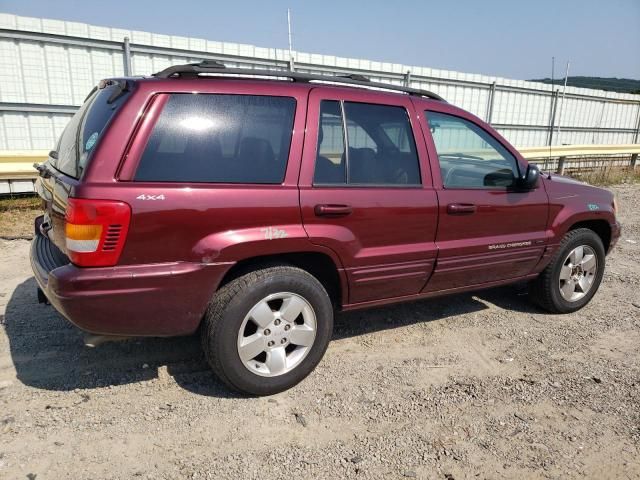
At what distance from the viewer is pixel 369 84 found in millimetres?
3439

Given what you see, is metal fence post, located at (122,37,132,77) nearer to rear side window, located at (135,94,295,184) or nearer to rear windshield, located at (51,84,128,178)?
rear windshield, located at (51,84,128,178)

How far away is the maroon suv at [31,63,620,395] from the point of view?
248 cm

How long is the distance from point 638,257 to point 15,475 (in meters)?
6.87

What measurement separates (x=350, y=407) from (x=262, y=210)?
1.28 metres

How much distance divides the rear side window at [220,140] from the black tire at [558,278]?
2.71 meters

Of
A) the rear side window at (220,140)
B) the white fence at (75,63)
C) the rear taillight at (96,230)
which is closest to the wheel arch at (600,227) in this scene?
the rear side window at (220,140)

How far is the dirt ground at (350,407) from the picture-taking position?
2402mm

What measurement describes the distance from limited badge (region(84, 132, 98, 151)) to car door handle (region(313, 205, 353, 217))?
1262mm

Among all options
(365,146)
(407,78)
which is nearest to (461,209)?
(365,146)

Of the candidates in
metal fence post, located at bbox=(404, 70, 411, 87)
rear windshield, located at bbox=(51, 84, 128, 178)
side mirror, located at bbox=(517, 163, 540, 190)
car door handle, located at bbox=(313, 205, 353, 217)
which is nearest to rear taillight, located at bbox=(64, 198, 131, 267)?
rear windshield, located at bbox=(51, 84, 128, 178)

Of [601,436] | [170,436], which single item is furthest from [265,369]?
[601,436]

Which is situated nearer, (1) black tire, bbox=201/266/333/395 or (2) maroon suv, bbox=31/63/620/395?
(2) maroon suv, bbox=31/63/620/395

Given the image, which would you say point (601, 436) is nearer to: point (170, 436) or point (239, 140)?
point (170, 436)

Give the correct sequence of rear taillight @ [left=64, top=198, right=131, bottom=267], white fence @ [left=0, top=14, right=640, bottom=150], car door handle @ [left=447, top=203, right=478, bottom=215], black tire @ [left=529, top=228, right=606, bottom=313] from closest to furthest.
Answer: rear taillight @ [left=64, top=198, right=131, bottom=267] < car door handle @ [left=447, top=203, right=478, bottom=215] < black tire @ [left=529, top=228, right=606, bottom=313] < white fence @ [left=0, top=14, right=640, bottom=150]
